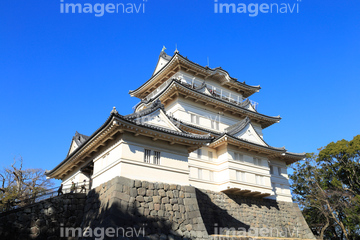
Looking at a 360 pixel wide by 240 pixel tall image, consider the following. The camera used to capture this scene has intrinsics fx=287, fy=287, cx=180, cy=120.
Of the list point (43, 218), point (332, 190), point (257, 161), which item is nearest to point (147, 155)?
point (43, 218)

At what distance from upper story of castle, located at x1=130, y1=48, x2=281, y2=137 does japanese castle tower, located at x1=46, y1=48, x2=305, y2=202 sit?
0.09 metres

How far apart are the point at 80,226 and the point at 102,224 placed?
329 centimetres

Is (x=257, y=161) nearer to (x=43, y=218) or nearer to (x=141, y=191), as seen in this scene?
(x=141, y=191)

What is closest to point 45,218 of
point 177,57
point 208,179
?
point 208,179

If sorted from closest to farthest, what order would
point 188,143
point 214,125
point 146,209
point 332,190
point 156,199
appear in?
point 146,209 → point 156,199 → point 188,143 → point 214,125 → point 332,190

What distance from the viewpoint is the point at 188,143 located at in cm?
1652

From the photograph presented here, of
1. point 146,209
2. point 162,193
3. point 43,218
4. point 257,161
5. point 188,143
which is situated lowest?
point 43,218

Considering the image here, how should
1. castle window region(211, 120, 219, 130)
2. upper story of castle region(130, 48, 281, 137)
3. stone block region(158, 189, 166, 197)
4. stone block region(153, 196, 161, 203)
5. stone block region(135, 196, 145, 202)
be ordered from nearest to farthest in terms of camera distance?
stone block region(135, 196, 145, 202)
stone block region(153, 196, 161, 203)
stone block region(158, 189, 166, 197)
upper story of castle region(130, 48, 281, 137)
castle window region(211, 120, 219, 130)

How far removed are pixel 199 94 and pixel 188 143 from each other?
9.36 m

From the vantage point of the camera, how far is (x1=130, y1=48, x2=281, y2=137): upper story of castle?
81.6 feet

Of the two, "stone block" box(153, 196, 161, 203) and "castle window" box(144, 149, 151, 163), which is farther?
"castle window" box(144, 149, 151, 163)

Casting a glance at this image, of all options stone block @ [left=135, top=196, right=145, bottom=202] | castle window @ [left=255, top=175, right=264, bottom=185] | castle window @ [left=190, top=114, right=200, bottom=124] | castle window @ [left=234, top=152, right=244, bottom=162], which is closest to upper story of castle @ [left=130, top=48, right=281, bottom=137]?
castle window @ [left=190, top=114, right=200, bottom=124]

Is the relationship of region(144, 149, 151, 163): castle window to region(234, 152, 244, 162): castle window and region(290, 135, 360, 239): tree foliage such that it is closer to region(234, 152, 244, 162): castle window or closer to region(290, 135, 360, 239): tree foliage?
region(234, 152, 244, 162): castle window

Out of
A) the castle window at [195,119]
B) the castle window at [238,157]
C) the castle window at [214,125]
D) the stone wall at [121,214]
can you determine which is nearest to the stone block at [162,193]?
the stone wall at [121,214]
